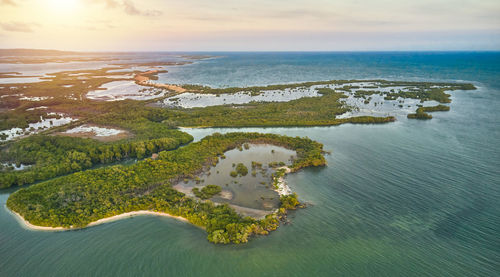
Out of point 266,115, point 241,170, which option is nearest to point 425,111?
point 266,115

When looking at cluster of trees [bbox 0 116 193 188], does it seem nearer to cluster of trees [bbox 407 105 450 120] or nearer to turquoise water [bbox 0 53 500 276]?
turquoise water [bbox 0 53 500 276]

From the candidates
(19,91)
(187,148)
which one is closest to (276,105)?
(187,148)

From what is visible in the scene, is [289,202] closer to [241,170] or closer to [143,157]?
[241,170]

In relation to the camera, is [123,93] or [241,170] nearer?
[241,170]

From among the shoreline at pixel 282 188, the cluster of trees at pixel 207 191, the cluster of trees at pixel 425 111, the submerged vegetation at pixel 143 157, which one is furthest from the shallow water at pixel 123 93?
the cluster of trees at pixel 425 111

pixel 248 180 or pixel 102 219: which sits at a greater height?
pixel 248 180

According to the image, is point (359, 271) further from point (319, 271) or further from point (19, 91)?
point (19, 91)

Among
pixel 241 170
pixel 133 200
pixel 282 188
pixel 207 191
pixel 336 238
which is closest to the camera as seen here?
pixel 336 238

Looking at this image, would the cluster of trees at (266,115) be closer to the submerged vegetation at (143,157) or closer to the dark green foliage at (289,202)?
the submerged vegetation at (143,157)
